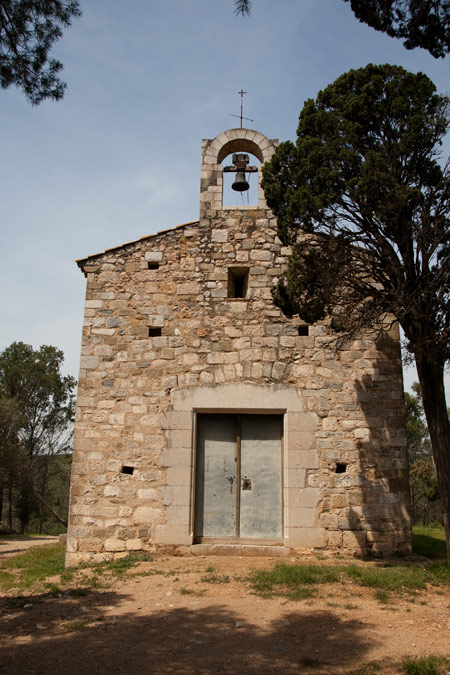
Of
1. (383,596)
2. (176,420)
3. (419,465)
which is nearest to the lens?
(383,596)

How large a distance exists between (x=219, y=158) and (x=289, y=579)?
6614 millimetres

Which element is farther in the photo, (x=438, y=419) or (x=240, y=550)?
(x=240, y=550)

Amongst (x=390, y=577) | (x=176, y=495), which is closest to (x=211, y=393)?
(x=176, y=495)

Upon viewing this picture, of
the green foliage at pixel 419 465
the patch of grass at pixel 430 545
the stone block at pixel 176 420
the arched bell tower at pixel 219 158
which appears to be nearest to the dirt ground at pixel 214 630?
the stone block at pixel 176 420

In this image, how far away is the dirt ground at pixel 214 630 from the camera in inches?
150

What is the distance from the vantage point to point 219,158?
30.5ft

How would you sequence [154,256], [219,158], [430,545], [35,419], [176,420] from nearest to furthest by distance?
[176,420], [154,256], [430,545], [219,158], [35,419]

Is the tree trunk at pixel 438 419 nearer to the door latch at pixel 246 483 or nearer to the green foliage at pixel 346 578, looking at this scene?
the green foliage at pixel 346 578

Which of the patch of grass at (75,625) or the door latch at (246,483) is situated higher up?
the door latch at (246,483)

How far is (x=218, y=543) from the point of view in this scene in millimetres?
7926

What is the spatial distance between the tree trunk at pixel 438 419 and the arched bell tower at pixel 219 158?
12.3 feet

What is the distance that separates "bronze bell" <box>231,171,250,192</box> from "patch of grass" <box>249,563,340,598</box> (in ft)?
19.7

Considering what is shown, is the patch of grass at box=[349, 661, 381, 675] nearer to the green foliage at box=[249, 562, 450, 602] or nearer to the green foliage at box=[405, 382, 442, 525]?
the green foliage at box=[249, 562, 450, 602]

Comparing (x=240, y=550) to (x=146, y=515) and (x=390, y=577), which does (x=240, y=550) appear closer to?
(x=146, y=515)
